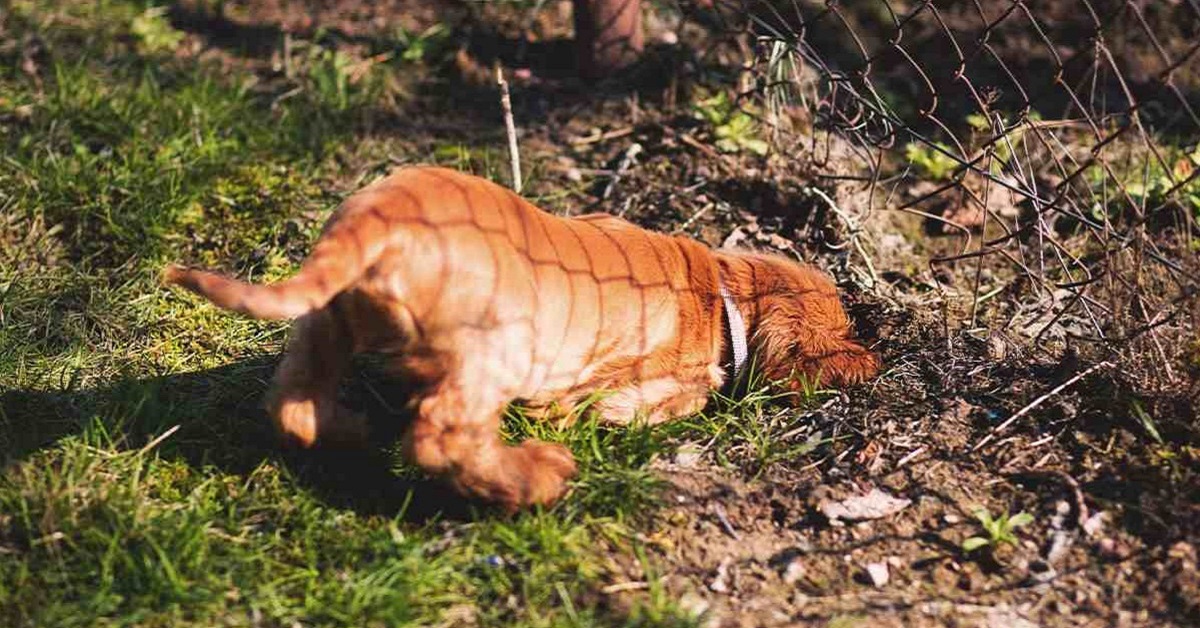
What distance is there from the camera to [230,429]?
357cm

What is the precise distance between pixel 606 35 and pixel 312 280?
107 inches

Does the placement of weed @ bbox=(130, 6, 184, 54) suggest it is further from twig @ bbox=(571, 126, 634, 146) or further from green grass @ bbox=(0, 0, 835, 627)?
twig @ bbox=(571, 126, 634, 146)

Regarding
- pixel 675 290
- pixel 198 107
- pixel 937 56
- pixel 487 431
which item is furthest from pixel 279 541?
pixel 937 56

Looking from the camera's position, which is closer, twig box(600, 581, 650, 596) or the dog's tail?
the dog's tail

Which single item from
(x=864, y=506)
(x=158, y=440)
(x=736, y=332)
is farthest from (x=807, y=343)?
(x=158, y=440)

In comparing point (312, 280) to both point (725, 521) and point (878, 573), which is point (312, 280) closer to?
point (725, 521)

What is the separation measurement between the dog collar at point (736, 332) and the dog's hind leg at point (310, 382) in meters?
1.22

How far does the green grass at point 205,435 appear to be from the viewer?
2957mm

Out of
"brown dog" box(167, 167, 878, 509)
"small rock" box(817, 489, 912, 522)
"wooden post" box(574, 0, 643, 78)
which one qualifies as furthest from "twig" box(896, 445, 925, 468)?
"wooden post" box(574, 0, 643, 78)

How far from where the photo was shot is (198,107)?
499 centimetres

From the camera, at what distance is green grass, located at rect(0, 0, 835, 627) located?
2.96 metres

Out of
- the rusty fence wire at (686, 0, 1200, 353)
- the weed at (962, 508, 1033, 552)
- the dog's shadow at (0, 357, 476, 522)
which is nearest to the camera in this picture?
the weed at (962, 508, 1033, 552)

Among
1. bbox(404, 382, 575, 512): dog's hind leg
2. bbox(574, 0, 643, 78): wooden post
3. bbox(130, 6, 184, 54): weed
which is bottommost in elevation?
bbox(404, 382, 575, 512): dog's hind leg

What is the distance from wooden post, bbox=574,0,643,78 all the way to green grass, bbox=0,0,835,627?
814 mm
